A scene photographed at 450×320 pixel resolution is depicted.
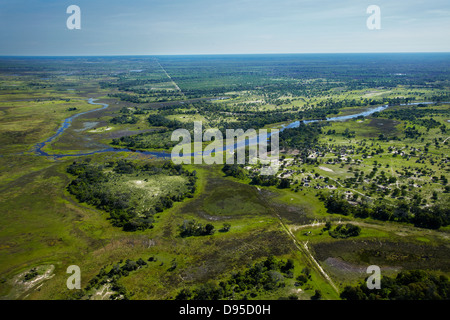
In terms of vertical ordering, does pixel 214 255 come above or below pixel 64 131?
below

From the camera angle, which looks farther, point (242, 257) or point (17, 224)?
point (17, 224)

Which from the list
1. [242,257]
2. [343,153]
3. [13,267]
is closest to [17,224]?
[13,267]

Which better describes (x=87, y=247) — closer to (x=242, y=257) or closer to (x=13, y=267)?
(x=13, y=267)

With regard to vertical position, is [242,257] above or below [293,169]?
below

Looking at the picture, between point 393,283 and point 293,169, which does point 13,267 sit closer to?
point 393,283

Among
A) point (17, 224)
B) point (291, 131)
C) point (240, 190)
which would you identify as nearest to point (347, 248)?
point (240, 190)

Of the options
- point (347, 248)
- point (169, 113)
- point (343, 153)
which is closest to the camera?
point (347, 248)

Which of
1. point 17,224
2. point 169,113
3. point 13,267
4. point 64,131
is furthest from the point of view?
point 169,113

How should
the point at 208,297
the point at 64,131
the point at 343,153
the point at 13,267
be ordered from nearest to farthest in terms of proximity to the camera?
the point at 208,297 → the point at 13,267 → the point at 343,153 → the point at 64,131
